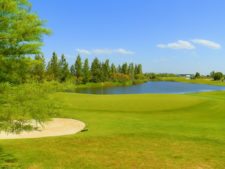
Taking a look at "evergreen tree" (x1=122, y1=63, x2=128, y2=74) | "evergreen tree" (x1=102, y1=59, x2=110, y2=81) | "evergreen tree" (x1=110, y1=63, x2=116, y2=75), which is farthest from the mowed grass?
"evergreen tree" (x1=122, y1=63, x2=128, y2=74)

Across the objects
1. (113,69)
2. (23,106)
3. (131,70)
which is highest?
(131,70)

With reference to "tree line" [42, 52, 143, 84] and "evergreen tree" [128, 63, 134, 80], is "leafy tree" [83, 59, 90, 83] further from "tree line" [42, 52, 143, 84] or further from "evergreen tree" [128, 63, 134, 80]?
"evergreen tree" [128, 63, 134, 80]

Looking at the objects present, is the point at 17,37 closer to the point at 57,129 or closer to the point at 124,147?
the point at 124,147

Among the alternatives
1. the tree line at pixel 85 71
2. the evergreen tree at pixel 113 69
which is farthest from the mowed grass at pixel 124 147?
the evergreen tree at pixel 113 69

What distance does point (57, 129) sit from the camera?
18.5 meters

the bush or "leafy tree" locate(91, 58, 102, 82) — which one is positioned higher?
"leafy tree" locate(91, 58, 102, 82)

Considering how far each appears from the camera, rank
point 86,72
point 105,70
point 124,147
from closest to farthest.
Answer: point 124,147 → point 86,72 → point 105,70

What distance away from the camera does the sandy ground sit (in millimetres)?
16703

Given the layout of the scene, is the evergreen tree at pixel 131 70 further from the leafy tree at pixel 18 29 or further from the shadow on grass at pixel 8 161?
the leafy tree at pixel 18 29

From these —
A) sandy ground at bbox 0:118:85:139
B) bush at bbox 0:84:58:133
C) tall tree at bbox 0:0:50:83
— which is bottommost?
sandy ground at bbox 0:118:85:139

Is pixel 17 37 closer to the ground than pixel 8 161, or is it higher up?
higher up

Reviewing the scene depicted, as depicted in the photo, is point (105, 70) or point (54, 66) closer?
point (54, 66)

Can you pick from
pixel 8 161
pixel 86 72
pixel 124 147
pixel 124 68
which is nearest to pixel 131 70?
pixel 124 68

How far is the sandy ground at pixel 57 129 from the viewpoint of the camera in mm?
16703
